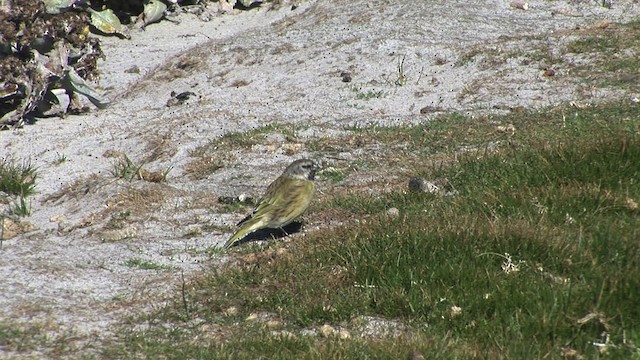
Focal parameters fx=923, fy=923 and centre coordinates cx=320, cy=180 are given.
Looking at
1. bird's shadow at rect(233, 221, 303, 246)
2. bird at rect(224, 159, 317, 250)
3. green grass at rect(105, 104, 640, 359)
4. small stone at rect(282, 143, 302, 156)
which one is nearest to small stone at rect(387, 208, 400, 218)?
green grass at rect(105, 104, 640, 359)

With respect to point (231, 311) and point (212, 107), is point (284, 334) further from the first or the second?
point (212, 107)

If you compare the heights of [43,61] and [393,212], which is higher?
[393,212]

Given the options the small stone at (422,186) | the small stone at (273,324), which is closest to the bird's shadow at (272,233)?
the small stone at (422,186)

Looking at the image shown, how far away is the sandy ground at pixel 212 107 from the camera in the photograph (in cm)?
689

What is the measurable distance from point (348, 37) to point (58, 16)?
4.37 m

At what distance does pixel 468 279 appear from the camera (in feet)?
19.0

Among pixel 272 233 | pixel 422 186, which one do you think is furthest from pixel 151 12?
pixel 422 186

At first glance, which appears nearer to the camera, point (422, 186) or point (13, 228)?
point (422, 186)

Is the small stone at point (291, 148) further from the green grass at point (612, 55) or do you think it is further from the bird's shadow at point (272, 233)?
the green grass at point (612, 55)

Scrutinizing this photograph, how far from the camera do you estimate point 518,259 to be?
602 centimetres

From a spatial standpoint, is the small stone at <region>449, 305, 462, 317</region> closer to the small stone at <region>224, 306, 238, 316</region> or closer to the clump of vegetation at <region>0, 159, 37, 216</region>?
the small stone at <region>224, 306, 238, 316</region>

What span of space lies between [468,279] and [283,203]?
7.22 ft

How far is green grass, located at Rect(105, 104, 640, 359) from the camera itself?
522cm

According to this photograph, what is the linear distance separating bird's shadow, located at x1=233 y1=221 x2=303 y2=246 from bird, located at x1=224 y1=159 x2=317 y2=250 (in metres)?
0.06
